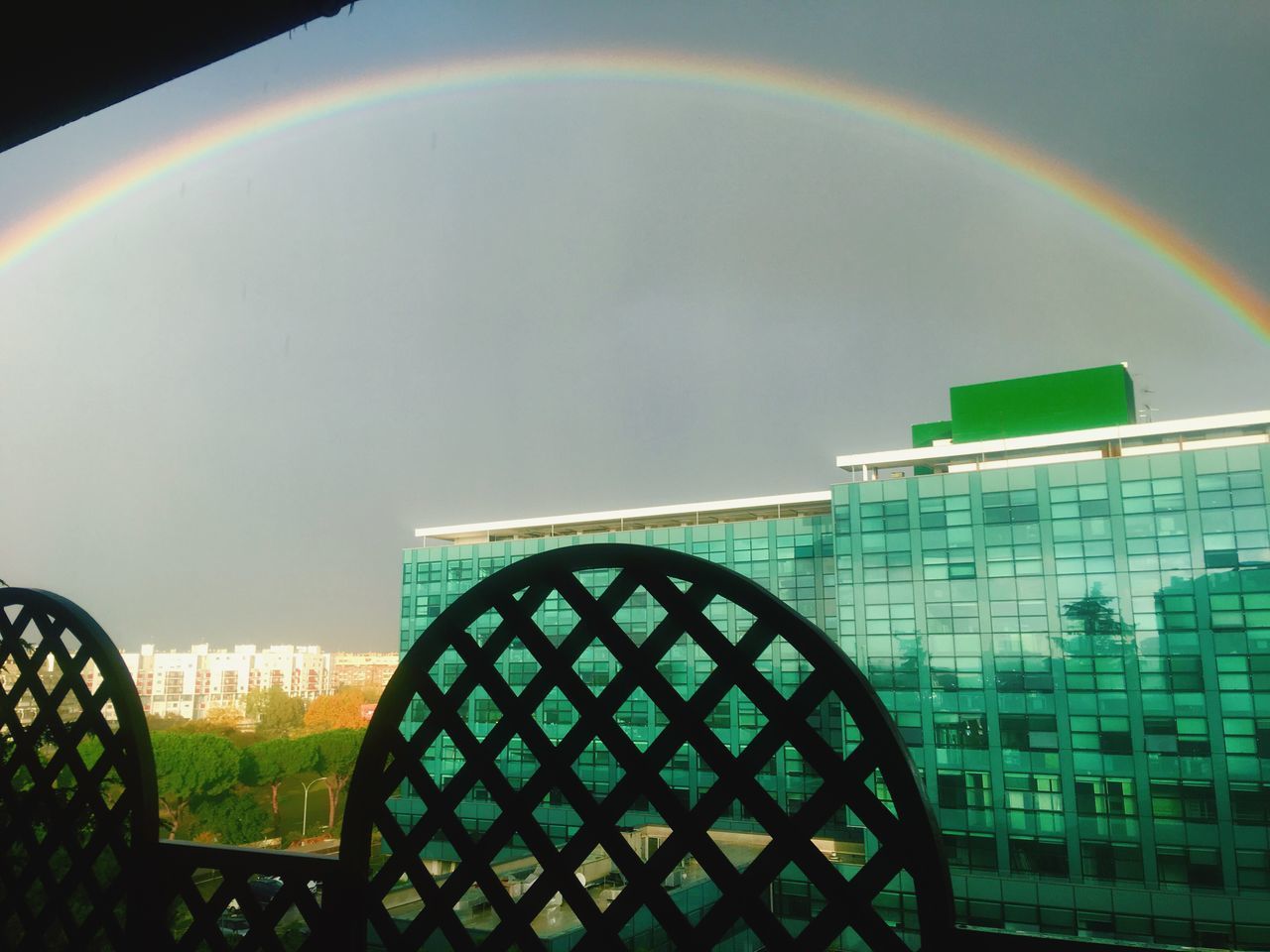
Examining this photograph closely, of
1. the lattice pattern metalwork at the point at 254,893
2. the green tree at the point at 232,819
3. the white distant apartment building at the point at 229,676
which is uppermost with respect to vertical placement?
the lattice pattern metalwork at the point at 254,893

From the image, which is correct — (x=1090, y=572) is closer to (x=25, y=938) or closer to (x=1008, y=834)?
(x=1008, y=834)

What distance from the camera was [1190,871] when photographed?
15211 millimetres

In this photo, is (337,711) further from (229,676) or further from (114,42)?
(229,676)

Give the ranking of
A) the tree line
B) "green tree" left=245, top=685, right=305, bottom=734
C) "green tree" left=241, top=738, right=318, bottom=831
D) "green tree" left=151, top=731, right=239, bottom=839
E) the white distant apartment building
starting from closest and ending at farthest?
"green tree" left=151, top=731, right=239, bottom=839
the tree line
"green tree" left=241, top=738, right=318, bottom=831
"green tree" left=245, top=685, right=305, bottom=734
the white distant apartment building

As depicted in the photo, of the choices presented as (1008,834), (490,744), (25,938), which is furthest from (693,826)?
(1008,834)

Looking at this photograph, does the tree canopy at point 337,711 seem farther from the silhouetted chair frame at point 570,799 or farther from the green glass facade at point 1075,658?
the silhouetted chair frame at point 570,799

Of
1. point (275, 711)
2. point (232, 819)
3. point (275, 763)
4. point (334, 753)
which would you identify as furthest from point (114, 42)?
point (275, 711)

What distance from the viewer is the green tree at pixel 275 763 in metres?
12.3

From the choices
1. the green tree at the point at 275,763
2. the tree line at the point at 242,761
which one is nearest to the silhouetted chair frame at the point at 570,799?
the tree line at the point at 242,761

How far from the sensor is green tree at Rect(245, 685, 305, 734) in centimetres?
1278

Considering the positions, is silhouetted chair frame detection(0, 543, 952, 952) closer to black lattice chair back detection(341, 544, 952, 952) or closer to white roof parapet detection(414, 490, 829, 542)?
black lattice chair back detection(341, 544, 952, 952)

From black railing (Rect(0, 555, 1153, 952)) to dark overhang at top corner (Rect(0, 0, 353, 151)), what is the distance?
64 cm

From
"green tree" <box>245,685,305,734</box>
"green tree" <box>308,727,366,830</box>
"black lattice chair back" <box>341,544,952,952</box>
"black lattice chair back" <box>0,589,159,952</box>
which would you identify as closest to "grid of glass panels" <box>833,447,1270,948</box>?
"green tree" <box>308,727,366,830</box>

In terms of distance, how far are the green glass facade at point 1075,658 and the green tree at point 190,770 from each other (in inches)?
219
